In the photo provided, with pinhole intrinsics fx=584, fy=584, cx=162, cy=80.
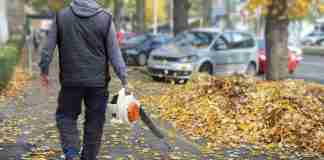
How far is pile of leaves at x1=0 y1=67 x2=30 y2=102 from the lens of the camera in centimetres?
1160

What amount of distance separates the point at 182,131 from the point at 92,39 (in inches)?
132

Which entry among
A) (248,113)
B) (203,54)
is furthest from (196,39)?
(248,113)

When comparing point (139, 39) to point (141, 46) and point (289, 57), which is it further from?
point (289, 57)

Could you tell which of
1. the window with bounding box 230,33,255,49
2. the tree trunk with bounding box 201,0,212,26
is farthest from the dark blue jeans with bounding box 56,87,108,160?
the tree trunk with bounding box 201,0,212,26

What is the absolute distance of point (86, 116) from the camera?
5.38m

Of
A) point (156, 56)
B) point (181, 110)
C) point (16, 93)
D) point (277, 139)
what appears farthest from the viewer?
point (156, 56)

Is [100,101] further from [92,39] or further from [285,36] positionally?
[285,36]

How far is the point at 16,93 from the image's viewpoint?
12.3 metres

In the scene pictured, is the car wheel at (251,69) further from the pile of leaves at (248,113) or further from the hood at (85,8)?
the hood at (85,8)

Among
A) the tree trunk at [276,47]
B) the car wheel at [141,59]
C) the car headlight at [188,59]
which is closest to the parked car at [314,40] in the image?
the car wheel at [141,59]

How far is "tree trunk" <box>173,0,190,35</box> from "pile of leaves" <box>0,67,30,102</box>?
7.47 m

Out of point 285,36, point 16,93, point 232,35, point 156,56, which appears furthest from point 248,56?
point 16,93

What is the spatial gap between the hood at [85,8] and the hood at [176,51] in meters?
11.0

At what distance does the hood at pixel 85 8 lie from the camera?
16.7ft
